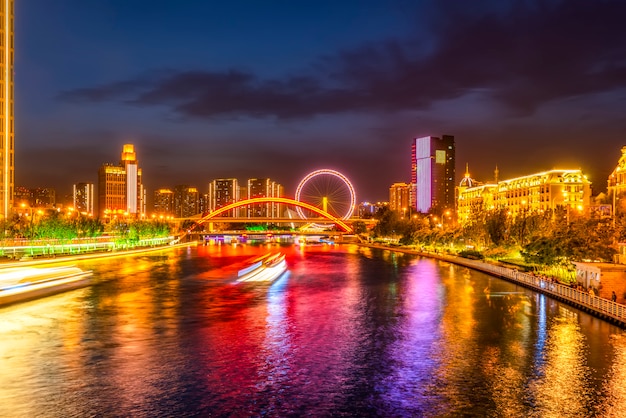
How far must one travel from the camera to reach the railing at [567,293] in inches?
1009

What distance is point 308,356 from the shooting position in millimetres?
20266

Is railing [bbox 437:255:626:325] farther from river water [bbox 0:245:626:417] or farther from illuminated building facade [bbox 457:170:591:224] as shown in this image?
illuminated building facade [bbox 457:170:591:224]

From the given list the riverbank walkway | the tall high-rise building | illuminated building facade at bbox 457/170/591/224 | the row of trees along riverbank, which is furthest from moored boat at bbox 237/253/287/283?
illuminated building facade at bbox 457/170/591/224

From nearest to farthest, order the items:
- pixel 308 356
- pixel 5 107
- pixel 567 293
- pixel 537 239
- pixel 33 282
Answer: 1. pixel 308 356
2. pixel 567 293
3. pixel 33 282
4. pixel 537 239
5. pixel 5 107

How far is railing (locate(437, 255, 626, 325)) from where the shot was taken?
1009 inches

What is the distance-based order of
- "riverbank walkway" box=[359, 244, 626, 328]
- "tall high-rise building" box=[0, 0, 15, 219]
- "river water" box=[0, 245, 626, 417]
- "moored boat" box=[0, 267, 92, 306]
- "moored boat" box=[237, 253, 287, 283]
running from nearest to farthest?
"river water" box=[0, 245, 626, 417], "riverbank walkway" box=[359, 244, 626, 328], "moored boat" box=[0, 267, 92, 306], "moored boat" box=[237, 253, 287, 283], "tall high-rise building" box=[0, 0, 15, 219]

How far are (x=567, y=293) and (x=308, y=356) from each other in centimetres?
1750

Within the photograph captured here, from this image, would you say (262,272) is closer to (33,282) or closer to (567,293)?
(33,282)

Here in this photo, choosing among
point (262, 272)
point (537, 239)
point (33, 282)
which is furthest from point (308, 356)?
point (262, 272)

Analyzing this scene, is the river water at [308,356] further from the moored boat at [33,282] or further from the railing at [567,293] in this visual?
the moored boat at [33,282]

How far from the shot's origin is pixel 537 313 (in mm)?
29062

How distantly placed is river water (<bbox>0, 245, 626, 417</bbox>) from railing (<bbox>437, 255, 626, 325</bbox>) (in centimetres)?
65

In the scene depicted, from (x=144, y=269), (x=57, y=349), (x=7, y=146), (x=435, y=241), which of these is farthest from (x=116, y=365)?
(x=7, y=146)

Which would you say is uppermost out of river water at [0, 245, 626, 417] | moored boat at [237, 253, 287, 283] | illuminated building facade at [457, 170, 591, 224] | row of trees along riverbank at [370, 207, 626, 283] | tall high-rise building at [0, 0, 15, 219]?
tall high-rise building at [0, 0, 15, 219]
